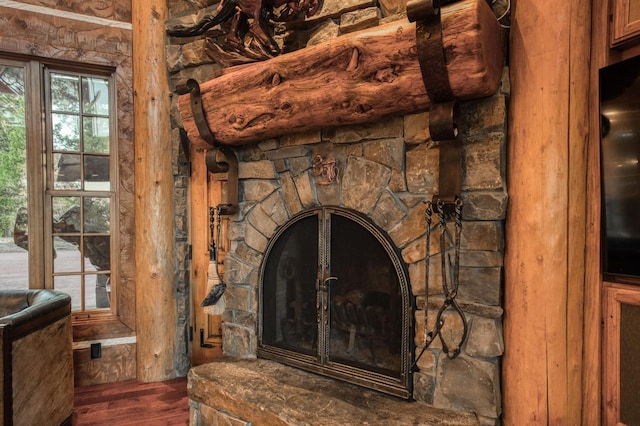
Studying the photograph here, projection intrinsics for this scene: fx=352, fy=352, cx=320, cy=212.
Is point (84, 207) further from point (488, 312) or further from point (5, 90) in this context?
point (488, 312)

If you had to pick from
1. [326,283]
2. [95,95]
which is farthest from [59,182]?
[326,283]

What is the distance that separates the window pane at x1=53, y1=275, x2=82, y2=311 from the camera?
266 centimetres

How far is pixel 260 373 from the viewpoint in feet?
6.33

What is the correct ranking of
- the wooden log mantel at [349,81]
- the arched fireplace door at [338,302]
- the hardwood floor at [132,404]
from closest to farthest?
the wooden log mantel at [349,81] → the arched fireplace door at [338,302] → the hardwood floor at [132,404]

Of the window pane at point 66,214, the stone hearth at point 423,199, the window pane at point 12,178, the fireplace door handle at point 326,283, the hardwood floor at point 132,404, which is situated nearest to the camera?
the stone hearth at point 423,199

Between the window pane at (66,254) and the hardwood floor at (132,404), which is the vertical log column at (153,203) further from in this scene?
the window pane at (66,254)

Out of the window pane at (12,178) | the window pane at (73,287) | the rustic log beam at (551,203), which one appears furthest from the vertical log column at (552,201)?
the window pane at (12,178)

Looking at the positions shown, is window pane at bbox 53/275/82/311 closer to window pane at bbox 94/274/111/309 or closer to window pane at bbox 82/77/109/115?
window pane at bbox 94/274/111/309

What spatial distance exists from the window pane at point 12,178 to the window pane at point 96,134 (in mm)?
387

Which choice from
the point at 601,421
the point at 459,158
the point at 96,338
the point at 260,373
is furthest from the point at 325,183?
the point at 96,338

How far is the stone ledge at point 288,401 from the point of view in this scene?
1487 millimetres

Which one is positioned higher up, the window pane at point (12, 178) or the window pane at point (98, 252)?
the window pane at point (12, 178)

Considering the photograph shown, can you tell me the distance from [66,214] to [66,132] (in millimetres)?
622

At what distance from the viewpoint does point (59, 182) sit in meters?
2.65
